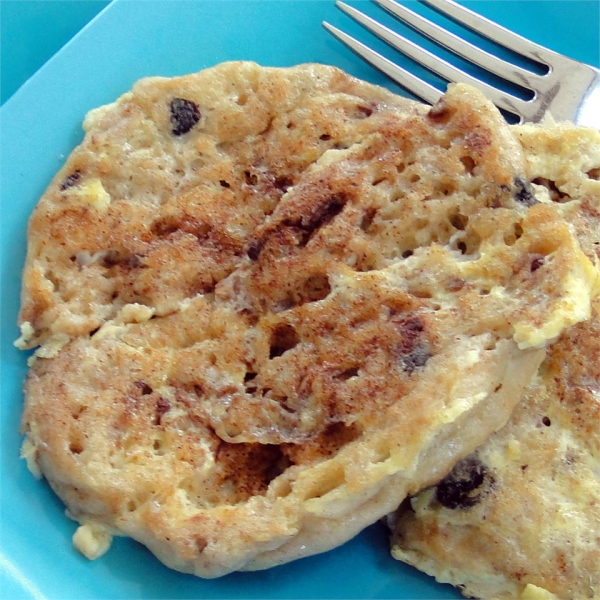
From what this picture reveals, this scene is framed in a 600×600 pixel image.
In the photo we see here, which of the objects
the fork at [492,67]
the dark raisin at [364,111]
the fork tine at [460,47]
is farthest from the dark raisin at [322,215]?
the fork tine at [460,47]

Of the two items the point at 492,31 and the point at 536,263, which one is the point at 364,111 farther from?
the point at 536,263

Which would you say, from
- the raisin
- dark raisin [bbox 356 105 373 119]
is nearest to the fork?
dark raisin [bbox 356 105 373 119]

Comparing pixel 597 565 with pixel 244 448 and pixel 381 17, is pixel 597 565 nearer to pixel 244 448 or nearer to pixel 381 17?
pixel 244 448

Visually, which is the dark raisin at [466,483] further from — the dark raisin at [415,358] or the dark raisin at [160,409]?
the dark raisin at [160,409]

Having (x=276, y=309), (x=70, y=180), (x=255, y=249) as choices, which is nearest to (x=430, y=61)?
(x=255, y=249)

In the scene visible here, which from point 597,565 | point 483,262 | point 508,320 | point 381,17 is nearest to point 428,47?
point 381,17

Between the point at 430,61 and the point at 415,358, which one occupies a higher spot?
the point at 430,61

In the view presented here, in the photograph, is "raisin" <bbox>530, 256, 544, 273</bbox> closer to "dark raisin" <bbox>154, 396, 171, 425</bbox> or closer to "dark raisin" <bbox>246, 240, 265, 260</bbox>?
"dark raisin" <bbox>246, 240, 265, 260</bbox>
